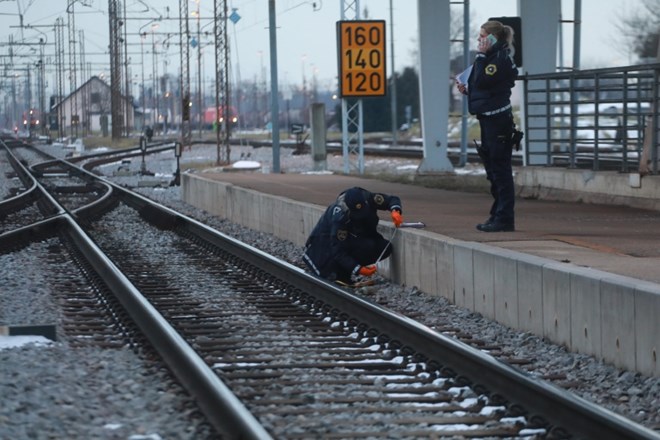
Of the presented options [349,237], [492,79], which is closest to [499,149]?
[492,79]

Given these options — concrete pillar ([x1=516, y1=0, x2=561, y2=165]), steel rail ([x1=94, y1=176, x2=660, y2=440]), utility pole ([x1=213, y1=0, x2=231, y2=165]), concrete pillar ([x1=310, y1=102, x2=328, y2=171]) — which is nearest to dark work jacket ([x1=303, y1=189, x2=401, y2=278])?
steel rail ([x1=94, y1=176, x2=660, y2=440])

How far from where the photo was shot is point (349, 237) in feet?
41.6

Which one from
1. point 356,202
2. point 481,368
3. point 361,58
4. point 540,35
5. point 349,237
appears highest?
point 540,35

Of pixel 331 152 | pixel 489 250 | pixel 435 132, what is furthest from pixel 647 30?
pixel 489 250

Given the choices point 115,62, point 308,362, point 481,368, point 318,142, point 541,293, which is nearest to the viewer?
point 481,368

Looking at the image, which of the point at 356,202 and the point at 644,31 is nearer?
the point at 356,202

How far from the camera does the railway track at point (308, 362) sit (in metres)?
6.48

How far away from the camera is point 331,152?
57375 mm

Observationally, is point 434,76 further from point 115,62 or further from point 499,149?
point 115,62

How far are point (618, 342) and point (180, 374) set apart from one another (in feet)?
8.87

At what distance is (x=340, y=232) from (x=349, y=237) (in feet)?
1.37

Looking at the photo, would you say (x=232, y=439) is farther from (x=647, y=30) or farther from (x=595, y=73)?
(x=647, y=30)

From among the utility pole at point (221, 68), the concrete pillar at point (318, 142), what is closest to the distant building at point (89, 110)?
the utility pole at point (221, 68)

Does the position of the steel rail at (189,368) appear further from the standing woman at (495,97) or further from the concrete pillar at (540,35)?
the concrete pillar at (540,35)
